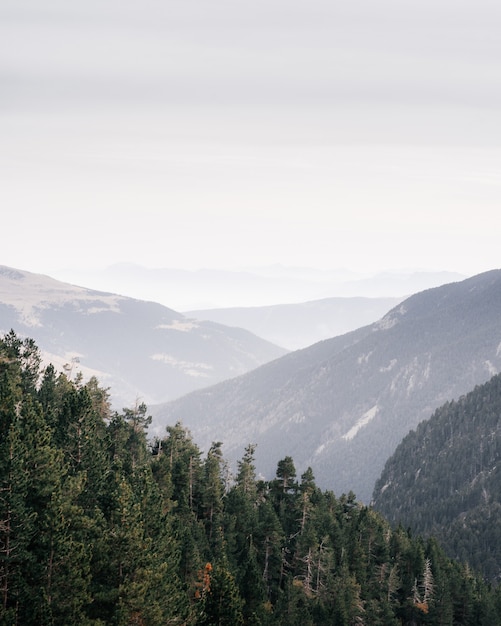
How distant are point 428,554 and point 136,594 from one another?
72401 mm

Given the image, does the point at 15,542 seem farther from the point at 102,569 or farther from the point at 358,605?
the point at 358,605

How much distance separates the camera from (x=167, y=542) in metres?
55.9

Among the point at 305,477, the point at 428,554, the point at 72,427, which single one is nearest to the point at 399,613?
the point at 428,554

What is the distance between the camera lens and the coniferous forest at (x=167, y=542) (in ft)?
141

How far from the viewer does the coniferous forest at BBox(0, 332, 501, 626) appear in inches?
1698

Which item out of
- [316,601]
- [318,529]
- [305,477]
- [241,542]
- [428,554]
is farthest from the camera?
[428,554]

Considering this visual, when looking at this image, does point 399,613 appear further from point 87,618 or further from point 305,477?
point 87,618

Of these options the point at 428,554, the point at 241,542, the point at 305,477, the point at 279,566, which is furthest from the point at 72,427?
the point at 428,554

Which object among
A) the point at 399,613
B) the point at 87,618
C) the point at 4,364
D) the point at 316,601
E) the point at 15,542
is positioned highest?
the point at 4,364

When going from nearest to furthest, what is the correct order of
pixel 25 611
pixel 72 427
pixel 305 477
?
pixel 25 611
pixel 72 427
pixel 305 477

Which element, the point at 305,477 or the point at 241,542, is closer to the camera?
the point at 241,542

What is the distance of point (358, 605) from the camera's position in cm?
8031

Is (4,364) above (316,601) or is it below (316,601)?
above

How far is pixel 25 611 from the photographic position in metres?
41.1
